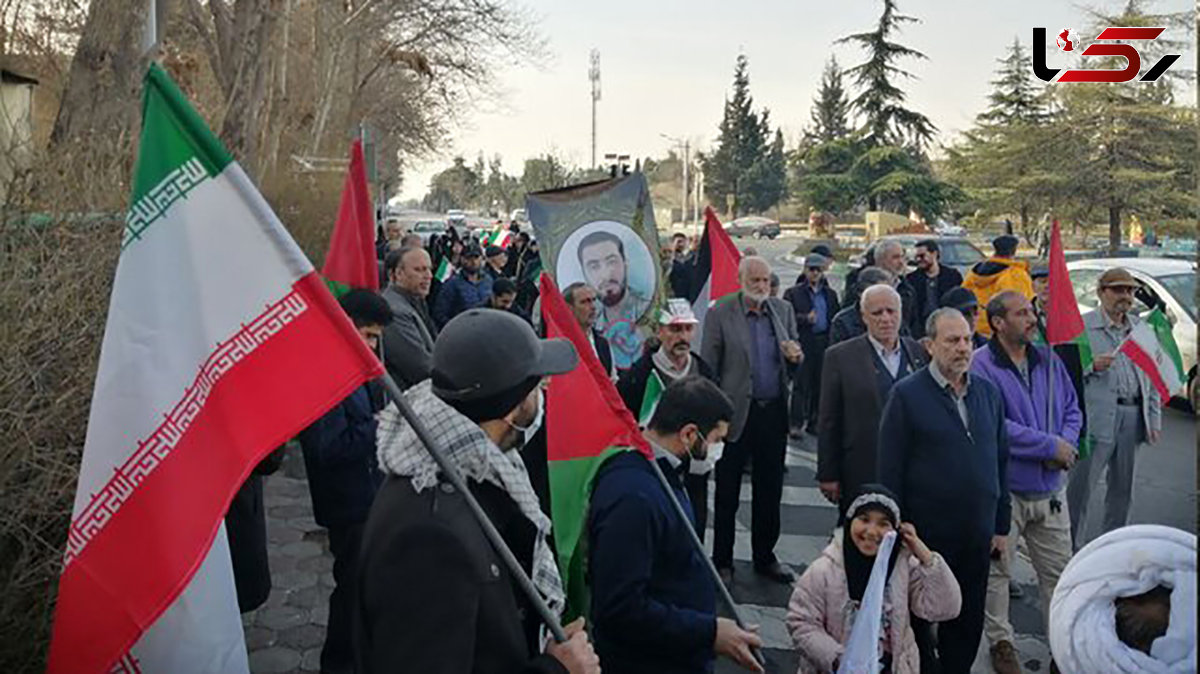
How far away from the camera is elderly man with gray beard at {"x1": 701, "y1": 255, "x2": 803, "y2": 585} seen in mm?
5609

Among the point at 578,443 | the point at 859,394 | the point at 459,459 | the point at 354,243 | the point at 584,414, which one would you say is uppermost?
the point at 354,243

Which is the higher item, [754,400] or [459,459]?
[459,459]

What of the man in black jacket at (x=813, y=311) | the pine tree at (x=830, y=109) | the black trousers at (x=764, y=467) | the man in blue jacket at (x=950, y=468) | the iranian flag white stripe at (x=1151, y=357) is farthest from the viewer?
the pine tree at (x=830, y=109)

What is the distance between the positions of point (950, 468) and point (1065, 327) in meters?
1.77

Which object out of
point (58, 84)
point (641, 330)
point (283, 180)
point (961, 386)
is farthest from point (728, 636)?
point (283, 180)

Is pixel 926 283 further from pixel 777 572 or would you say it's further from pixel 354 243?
pixel 354 243

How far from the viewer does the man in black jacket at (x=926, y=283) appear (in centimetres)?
848

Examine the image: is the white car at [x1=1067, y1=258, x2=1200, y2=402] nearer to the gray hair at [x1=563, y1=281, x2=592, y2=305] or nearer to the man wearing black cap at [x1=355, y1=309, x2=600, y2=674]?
the gray hair at [x1=563, y1=281, x2=592, y2=305]

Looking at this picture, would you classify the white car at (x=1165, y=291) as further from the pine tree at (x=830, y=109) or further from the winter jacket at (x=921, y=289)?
the pine tree at (x=830, y=109)

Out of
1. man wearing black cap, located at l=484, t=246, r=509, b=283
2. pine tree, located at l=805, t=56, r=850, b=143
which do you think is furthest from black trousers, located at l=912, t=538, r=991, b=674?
pine tree, located at l=805, t=56, r=850, b=143

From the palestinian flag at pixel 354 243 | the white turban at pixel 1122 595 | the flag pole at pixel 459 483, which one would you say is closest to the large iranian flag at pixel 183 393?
the flag pole at pixel 459 483

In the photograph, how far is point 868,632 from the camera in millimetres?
3070

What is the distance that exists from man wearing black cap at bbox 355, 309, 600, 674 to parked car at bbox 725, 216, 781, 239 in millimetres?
61365

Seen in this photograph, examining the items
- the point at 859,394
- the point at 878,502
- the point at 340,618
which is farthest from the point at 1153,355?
the point at 340,618
